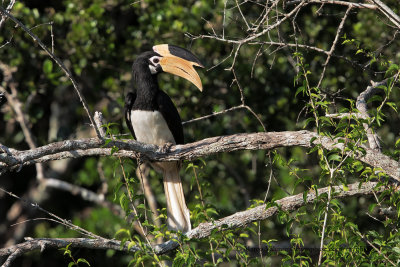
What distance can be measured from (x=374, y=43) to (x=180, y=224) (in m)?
2.50

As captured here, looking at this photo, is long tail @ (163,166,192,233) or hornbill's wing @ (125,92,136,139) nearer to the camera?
long tail @ (163,166,192,233)

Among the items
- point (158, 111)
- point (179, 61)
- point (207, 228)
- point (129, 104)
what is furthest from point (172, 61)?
point (207, 228)

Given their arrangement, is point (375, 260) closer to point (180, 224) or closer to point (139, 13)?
point (180, 224)

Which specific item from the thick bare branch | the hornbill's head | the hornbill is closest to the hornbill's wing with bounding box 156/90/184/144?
the hornbill

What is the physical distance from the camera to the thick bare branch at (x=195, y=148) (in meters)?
3.87

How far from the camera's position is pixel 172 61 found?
18.7 feet

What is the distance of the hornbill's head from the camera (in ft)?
17.9

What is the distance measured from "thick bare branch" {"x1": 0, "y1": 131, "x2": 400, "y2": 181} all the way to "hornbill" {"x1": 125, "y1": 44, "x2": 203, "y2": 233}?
3.55ft

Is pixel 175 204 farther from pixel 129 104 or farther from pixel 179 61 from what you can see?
pixel 179 61

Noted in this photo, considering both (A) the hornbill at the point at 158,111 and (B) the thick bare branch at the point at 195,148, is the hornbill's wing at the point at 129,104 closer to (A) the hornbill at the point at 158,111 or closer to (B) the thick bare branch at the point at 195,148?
(A) the hornbill at the point at 158,111

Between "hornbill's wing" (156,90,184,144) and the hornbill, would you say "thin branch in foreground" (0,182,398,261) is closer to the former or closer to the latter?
the hornbill

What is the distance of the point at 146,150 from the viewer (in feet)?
14.8

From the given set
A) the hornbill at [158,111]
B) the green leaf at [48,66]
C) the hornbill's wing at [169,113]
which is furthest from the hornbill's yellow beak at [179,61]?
the green leaf at [48,66]

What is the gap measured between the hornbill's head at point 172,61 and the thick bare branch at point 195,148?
919mm
